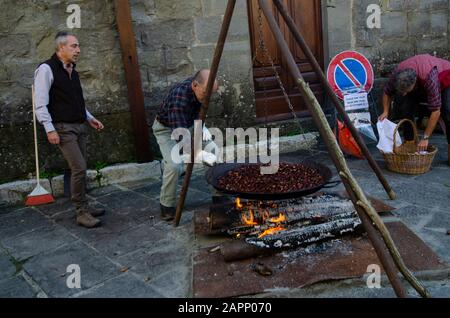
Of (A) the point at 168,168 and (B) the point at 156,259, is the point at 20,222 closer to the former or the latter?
(A) the point at 168,168

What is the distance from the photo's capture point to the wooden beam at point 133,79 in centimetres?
516

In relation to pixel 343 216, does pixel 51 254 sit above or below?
below

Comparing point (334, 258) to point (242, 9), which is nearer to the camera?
point (334, 258)

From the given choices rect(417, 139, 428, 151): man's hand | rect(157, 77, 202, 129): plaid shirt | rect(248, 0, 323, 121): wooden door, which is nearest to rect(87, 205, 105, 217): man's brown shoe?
rect(157, 77, 202, 129): plaid shirt

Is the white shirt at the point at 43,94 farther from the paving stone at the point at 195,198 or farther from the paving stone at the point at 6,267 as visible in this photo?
the paving stone at the point at 195,198

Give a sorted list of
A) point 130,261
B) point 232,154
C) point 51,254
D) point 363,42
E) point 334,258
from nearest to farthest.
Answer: point 334,258
point 130,261
point 51,254
point 232,154
point 363,42

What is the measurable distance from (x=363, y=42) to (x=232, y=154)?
277 cm

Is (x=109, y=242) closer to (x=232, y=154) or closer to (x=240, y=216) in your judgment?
(x=240, y=216)

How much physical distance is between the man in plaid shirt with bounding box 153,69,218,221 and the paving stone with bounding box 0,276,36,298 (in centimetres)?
142

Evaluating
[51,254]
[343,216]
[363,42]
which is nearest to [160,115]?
[51,254]

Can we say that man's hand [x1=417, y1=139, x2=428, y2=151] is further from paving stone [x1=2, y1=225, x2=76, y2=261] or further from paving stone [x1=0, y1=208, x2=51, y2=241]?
paving stone [x1=0, y1=208, x2=51, y2=241]

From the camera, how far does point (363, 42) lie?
6.66 metres

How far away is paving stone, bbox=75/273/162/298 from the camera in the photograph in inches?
113
